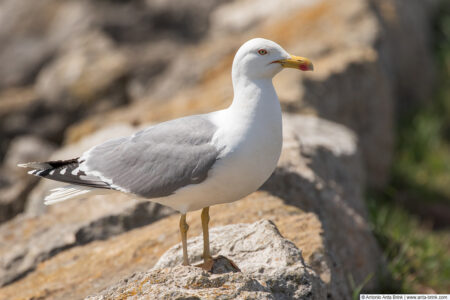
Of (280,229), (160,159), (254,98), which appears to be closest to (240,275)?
(160,159)

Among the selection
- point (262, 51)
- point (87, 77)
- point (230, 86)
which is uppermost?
point (87, 77)

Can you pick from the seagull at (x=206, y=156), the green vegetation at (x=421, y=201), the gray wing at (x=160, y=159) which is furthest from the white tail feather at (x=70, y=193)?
the green vegetation at (x=421, y=201)

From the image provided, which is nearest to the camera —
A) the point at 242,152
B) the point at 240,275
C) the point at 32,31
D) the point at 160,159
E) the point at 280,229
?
the point at 240,275

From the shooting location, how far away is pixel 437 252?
19.2 feet

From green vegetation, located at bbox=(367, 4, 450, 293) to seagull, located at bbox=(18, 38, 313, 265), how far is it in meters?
2.21

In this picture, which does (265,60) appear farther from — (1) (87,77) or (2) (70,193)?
(1) (87,77)

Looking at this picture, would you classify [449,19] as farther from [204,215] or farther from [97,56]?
[204,215]

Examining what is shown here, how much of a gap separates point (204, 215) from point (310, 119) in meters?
2.75

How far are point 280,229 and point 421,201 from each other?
430 centimetres

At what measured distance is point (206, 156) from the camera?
11.1ft

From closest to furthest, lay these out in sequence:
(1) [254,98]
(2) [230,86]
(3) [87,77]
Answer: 1. (1) [254,98]
2. (2) [230,86]
3. (3) [87,77]

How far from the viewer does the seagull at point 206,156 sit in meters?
3.35

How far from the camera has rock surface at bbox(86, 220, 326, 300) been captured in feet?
9.51

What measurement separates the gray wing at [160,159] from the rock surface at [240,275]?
514 mm
